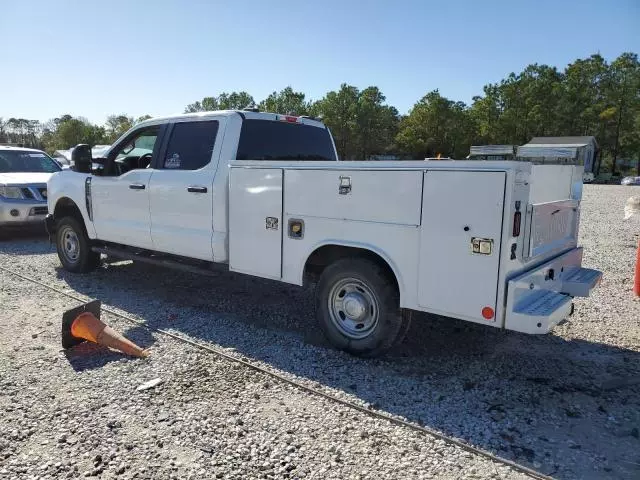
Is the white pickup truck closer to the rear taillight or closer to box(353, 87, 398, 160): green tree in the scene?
the rear taillight

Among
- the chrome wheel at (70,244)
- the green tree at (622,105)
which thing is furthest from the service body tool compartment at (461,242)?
the green tree at (622,105)

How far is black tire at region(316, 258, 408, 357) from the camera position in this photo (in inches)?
173

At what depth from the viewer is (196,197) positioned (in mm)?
5645

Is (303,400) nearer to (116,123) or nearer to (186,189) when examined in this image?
(186,189)

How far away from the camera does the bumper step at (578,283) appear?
4.59 meters

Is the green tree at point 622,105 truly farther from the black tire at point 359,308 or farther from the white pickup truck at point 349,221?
the black tire at point 359,308

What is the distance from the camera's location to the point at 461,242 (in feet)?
12.6

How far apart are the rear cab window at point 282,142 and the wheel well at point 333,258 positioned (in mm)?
1520

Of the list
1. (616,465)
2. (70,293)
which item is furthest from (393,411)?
(70,293)

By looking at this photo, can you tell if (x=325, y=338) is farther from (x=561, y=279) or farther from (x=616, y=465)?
(x=616, y=465)

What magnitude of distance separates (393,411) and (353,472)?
827mm

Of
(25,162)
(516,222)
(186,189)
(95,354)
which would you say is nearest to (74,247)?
(186,189)

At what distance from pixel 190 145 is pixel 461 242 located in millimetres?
3490

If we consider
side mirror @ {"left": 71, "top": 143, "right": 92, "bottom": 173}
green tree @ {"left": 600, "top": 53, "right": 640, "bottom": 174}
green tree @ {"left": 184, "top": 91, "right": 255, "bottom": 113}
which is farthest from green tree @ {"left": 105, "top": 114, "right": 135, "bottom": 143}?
side mirror @ {"left": 71, "top": 143, "right": 92, "bottom": 173}
